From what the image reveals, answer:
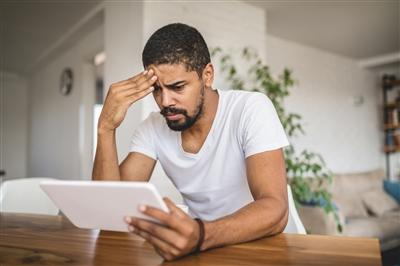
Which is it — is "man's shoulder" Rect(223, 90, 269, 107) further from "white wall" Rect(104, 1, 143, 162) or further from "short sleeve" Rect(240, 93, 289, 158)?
"white wall" Rect(104, 1, 143, 162)

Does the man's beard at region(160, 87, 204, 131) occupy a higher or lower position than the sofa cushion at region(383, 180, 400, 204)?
higher

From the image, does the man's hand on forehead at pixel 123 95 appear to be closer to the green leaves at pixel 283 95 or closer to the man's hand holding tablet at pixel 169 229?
the man's hand holding tablet at pixel 169 229

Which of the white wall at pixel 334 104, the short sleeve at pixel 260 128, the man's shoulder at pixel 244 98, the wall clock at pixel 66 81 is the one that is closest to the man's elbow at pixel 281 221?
the short sleeve at pixel 260 128

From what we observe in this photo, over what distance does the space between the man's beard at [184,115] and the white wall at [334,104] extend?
10.7 feet

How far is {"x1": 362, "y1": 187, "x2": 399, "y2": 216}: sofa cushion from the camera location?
4176 mm

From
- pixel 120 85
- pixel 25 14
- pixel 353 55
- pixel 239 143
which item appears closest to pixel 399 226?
pixel 353 55

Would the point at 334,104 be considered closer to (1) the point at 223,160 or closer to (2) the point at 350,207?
(2) the point at 350,207

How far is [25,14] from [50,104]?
2.01 m

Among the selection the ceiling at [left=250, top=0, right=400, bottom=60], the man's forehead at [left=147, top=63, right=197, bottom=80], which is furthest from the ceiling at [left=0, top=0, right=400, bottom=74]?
the man's forehead at [left=147, top=63, right=197, bottom=80]

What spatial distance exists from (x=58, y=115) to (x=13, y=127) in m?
2.53

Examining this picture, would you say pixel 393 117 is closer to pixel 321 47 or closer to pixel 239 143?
Answer: pixel 321 47

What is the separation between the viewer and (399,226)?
3.77m

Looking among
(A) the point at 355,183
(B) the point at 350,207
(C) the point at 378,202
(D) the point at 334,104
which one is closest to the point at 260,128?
(B) the point at 350,207

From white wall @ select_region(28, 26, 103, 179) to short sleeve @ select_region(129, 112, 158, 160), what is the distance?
2603 millimetres
